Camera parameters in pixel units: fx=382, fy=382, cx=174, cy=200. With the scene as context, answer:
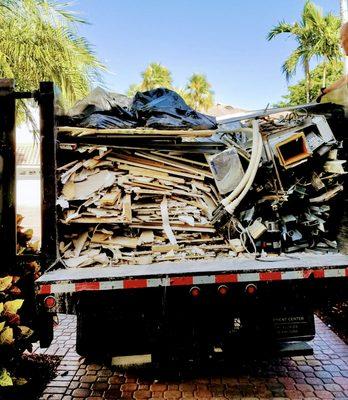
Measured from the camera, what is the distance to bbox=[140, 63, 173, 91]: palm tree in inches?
1040

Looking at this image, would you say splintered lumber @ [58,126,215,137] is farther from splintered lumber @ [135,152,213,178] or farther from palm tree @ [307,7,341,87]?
palm tree @ [307,7,341,87]

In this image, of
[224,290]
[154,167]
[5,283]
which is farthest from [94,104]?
[224,290]

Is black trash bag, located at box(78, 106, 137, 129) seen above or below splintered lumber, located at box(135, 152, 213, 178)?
above

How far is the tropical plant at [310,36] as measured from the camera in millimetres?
16875

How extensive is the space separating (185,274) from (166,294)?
25 cm

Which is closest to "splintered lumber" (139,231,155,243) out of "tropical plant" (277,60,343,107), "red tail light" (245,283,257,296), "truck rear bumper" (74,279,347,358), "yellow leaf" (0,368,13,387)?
"truck rear bumper" (74,279,347,358)

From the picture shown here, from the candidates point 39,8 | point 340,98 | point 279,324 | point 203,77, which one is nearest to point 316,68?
point 203,77

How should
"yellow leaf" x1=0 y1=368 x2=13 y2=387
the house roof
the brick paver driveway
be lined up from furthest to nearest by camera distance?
the house roof
the brick paver driveway
"yellow leaf" x1=0 y1=368 x2=13 y2=387

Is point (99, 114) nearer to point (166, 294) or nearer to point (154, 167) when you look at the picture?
point (154, 167)

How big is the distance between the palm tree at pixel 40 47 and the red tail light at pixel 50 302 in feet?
17.2

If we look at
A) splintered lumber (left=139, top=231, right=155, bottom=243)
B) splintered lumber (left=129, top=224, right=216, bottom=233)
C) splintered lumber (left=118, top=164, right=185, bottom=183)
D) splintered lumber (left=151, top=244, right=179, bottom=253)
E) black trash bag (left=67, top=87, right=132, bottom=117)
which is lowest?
splintered lumber (left=151, top=244, right=179, bottom=253)

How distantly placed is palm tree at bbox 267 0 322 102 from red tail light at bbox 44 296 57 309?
57.8 ft

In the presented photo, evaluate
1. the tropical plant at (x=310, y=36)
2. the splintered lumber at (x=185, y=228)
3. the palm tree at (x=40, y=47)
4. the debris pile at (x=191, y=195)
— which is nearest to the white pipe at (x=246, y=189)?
the debris pile at (x=191, y=195)

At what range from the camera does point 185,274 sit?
316cm
